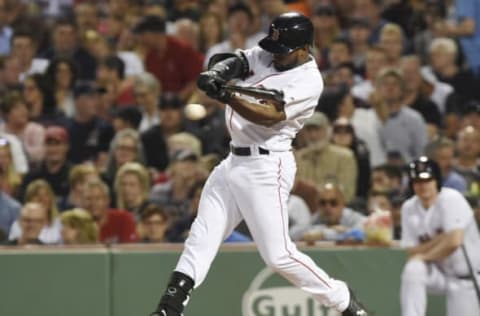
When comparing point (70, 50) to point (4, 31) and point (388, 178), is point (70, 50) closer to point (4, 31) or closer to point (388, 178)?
point (4, 31)

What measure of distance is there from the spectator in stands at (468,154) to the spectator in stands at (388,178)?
19.2 inches

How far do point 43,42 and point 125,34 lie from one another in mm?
845

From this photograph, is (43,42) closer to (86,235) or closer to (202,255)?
(86,235)

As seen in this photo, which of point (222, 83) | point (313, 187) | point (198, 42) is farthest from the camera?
point (198, 42)

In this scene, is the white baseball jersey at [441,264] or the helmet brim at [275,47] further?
the white baseball jersey at [441,264]

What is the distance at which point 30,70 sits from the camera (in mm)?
13891

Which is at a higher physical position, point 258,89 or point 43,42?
point 258,89

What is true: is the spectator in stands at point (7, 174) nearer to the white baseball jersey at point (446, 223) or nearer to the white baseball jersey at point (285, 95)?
the white baseball jersey at point (446, 223)

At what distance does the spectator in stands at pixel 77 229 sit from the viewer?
34.2 feet

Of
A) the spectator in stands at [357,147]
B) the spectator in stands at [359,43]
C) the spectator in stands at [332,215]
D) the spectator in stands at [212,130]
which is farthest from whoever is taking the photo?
the spectator in stands at [359,43]

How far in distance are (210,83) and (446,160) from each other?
4.55 metres

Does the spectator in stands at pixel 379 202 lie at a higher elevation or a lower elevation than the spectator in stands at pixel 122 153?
lower

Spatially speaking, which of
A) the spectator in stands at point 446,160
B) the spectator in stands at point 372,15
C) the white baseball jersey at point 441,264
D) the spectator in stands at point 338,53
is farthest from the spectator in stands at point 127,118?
the white baseball jersey at point 441,264

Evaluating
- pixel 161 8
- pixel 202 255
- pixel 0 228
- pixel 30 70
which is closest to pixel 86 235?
pixel 0 228
